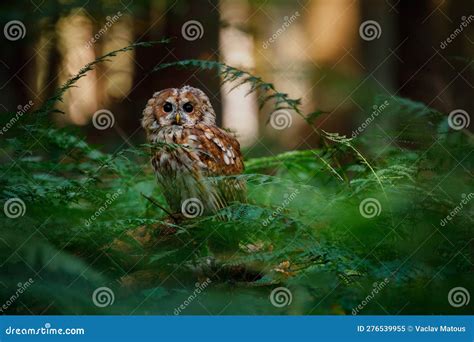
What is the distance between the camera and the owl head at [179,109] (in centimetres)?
397

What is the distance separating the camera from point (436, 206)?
2.84 metres

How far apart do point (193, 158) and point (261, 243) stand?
1159 mm

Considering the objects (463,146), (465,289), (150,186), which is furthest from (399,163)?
(150,186)

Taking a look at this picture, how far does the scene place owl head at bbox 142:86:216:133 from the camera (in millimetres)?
3969

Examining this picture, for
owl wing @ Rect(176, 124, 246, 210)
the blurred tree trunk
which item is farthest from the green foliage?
the blurred tree trunk

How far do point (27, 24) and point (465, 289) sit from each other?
2.79m

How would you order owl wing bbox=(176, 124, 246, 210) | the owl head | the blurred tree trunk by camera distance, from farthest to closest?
1. the blurred tree trunk
2. the owl head
3. owl wing bbox=(176, 124, 246, 210)

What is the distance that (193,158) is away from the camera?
382 centimetres

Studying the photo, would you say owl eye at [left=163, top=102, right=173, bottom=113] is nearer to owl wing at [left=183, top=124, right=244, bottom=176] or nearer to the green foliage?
owl wing at [left=183, top=124, right=244, bottom=176]

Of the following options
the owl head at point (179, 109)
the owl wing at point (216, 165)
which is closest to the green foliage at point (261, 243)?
the owl wing at point (216, 165)

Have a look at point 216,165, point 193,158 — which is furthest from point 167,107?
point 216,165

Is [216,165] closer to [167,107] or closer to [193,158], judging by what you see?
[193,158]

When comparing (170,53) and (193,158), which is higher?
(170,53)

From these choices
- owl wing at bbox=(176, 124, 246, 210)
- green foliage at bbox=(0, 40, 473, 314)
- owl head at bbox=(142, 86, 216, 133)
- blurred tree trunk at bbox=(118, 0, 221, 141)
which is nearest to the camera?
green foliage at bbox=(0, 40, 473, 314)
